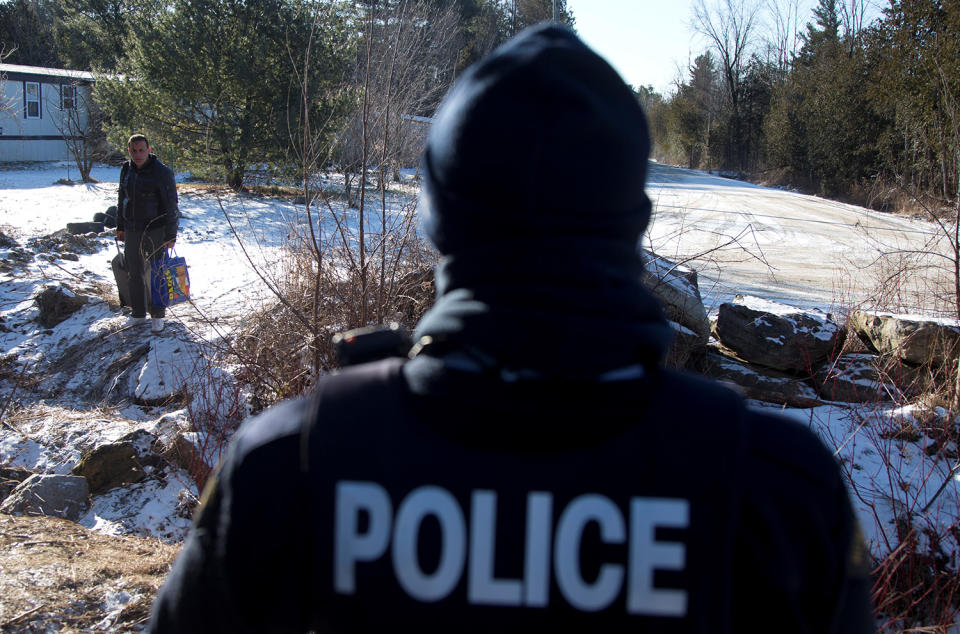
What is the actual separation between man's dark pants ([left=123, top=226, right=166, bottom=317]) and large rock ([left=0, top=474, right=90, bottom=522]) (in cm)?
251

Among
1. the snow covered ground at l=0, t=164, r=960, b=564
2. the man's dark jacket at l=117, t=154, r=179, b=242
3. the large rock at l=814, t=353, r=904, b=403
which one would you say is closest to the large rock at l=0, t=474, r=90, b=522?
the snow covered ground at l=0, t=164, r=960, b=564

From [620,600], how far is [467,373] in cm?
32

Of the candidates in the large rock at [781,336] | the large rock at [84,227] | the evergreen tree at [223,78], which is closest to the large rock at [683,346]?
the large rock at [781,336]

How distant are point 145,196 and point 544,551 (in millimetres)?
6274

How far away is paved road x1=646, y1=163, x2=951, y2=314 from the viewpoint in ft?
21.2

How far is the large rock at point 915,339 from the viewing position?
5.03 meters

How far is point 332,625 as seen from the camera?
83 cm

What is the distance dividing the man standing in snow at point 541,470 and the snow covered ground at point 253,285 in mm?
1395

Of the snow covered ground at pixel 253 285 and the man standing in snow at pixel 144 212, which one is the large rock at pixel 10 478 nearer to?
the snow covered ground at pixel 253 285

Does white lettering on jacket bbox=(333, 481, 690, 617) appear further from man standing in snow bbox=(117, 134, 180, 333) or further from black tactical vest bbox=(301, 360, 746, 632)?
man standing in snow bbox=(117, 134, 180, 333)

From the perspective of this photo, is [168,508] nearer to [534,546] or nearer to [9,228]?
[534,546]

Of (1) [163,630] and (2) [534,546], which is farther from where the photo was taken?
(1) [163,630]

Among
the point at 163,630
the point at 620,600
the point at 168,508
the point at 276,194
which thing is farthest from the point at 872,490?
the point at 276,194

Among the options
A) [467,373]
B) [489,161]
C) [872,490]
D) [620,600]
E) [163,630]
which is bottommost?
[872,490]
